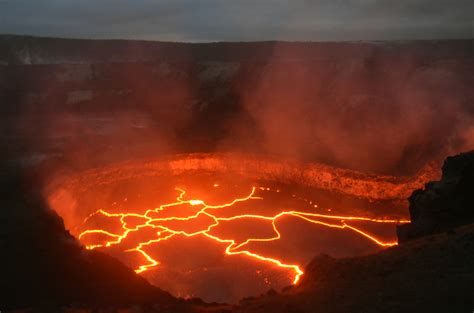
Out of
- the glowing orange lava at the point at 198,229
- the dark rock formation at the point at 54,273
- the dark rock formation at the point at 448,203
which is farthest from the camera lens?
the glowing orange lava at the point at 198,229

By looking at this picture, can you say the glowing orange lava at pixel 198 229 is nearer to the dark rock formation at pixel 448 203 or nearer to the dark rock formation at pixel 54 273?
the dark rock formation at pixel 54 273

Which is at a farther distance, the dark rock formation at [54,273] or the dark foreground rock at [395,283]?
the dark rock formation at [54,273]

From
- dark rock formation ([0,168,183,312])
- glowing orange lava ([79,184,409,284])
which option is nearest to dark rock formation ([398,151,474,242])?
glowing orange lava ([79,184,409,284])

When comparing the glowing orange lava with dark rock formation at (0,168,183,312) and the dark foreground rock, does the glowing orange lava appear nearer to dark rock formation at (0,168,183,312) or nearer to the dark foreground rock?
dark rock formation at (0,168,183,312)

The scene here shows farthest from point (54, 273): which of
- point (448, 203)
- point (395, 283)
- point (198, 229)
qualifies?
point (448, 203)

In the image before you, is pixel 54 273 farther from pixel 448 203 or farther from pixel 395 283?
pixel 448 203

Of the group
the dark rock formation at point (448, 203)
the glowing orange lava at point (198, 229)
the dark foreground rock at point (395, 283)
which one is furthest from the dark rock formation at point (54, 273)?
the dark rock formation at point (448, 203)

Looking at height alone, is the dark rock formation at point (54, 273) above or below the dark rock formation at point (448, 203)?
below
